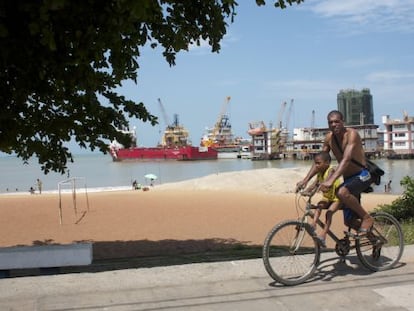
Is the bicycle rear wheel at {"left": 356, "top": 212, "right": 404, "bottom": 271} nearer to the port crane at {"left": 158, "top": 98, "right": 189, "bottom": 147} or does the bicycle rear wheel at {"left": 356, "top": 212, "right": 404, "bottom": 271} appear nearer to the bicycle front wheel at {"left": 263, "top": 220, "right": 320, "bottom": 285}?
the bicycle front wheel at {"left": 263, "top": 220, "right": 320, "bottom": 285}

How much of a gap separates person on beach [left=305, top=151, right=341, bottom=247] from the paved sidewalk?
0.50m

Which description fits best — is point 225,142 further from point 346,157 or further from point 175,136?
point 346,157

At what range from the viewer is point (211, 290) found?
482 cm

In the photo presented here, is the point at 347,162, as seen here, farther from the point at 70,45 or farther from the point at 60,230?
the point at 60,230

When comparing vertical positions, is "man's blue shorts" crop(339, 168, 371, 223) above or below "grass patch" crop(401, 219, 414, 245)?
above

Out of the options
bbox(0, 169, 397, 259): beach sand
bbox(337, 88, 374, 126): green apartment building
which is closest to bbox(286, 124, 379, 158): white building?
bbox(337, 88, 374, 126): green apartment building

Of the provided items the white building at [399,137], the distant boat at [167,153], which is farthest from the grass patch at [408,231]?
the distant boat at [167,153]

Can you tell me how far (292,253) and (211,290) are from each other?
90 cm

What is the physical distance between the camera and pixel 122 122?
8.47m

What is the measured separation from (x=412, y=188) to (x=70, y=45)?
330 inches

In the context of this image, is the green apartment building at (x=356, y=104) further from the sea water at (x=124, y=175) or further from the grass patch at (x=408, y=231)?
the grass patch at (x=408, y=231)

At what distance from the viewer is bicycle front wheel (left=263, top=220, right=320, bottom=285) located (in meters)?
5.01

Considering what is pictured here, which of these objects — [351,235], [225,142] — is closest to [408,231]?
[351,235]

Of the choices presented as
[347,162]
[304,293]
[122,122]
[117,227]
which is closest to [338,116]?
[347,162]
